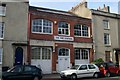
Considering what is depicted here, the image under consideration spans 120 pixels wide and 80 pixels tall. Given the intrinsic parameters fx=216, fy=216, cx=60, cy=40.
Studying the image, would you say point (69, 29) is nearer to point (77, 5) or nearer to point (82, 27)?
point (82, 27)

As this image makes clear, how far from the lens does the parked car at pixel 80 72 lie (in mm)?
20297

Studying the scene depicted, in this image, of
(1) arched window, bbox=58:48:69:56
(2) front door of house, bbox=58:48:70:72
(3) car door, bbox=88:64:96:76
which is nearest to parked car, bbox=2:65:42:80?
(3) car door, bbox=88:64:96:76

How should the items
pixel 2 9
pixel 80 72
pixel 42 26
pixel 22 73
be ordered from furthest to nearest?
pixel 42 26
pixel 2 9
pixel 80 72
pixel 22 73

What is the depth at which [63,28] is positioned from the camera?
2830 centimetres

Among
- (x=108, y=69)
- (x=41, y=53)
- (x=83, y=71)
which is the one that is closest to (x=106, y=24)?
(x=108, y=69)

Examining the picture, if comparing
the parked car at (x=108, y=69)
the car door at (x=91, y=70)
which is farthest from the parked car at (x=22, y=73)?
the parked car at (x=108, y=69)

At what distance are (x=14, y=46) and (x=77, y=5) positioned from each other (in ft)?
47.0

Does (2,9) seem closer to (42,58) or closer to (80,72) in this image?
(42,58)

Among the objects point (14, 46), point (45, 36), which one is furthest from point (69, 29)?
point (14, 46)

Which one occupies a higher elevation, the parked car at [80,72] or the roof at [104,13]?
the roof at [104,13]

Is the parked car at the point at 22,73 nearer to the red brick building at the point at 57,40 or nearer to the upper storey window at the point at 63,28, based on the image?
the red brick building at the point at 57,40

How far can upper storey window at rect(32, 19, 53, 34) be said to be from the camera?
26.3m

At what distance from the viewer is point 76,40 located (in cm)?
2883

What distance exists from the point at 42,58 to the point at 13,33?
466cm
